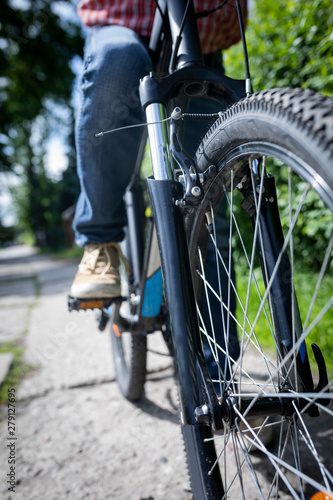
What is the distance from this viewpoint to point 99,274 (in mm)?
1383

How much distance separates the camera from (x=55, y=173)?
1107 inches

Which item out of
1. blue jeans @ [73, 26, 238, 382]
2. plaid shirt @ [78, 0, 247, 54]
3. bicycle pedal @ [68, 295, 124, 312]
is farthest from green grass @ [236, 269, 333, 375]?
plaid shirt @ [78, 0, 247, 54]

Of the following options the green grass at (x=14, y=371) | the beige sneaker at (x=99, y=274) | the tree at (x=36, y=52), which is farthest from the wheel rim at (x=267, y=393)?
the tree at (x=36, y=52)

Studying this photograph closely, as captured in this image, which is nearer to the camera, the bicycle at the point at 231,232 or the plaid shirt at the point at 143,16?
the bicycle at the point at 231,232

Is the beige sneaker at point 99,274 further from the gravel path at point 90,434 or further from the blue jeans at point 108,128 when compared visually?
the gravel path at point 90,434

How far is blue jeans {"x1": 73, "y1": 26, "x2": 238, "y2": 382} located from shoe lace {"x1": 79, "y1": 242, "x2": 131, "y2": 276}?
3 centimetres

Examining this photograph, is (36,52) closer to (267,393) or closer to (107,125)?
(107,125)

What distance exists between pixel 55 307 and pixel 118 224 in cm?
266

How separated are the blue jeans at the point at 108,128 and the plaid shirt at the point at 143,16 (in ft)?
0.12

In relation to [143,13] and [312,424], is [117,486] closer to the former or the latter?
[312,424]

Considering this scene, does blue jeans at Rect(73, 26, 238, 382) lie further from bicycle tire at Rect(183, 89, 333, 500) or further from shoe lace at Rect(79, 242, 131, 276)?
bicycle tire at Rect(183, 89, 333, 500)

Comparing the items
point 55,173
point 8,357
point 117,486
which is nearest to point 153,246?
point 117,486

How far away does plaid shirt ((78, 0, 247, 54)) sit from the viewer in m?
1.25

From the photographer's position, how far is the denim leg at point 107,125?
1191 millimetres
